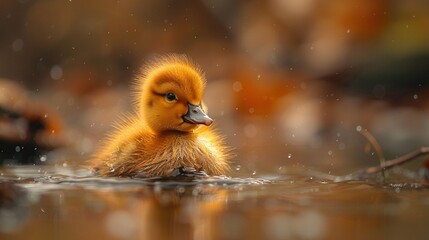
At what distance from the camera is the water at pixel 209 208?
13.6 feet

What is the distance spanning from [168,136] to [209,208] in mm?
1650

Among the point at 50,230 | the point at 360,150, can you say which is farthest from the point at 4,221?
the point at 360,150

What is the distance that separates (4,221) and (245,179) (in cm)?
241

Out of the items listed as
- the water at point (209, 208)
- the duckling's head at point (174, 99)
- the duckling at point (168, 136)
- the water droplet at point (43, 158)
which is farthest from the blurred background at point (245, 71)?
the water at point (209, 208)

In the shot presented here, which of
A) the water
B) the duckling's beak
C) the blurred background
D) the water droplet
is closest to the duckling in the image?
the duckling's beak

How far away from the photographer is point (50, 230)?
167 inches

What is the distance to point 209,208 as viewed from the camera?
4.94 metres

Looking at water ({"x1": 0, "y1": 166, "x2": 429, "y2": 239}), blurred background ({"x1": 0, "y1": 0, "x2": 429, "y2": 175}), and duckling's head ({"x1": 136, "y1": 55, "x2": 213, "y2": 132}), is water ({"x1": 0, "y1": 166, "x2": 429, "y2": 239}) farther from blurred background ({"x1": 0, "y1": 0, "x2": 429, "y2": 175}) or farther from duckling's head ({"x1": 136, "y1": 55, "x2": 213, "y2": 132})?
blurred background ({"x1": 0, "y1": 0, "x2": 429, "y2": 175})

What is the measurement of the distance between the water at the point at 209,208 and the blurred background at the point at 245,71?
171 centimetres

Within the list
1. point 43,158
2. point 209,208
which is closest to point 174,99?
point 209,208

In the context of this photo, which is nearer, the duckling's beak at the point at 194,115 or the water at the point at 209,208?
the water at the point at 209,208

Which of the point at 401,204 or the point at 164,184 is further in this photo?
the point at 164,184

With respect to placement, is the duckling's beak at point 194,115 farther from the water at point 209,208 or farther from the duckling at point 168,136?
the water at point 209,208

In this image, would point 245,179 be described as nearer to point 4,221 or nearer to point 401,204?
point 401,204
